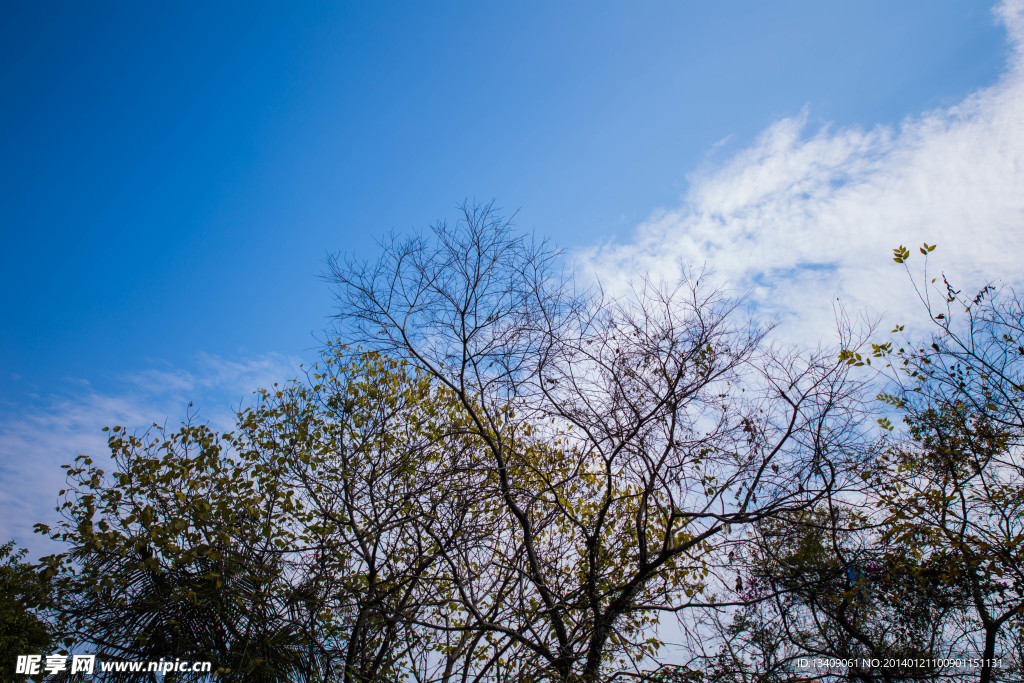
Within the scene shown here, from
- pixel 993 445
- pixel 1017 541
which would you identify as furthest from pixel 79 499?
pixel 993 445

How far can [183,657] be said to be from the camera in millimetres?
6188

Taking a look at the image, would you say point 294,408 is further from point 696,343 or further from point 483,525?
point 696,343

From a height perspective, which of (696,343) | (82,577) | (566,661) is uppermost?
(696,343)

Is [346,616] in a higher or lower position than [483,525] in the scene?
lower

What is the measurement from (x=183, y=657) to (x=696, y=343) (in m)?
7.34

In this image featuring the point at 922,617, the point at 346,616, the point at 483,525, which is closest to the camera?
the point at 346,616

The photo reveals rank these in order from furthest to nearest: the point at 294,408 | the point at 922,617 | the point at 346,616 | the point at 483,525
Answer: the point at 294,408
the point at 922,617
the point at 483,525
the point at 346,616

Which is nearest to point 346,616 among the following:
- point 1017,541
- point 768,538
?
point 768,538

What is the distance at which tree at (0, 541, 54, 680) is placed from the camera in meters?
7.26

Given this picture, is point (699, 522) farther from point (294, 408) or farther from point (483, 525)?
point (294, 408)

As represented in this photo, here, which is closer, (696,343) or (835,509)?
(835,509)

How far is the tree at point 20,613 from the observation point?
7262 mm

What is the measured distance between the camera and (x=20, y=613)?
786cm

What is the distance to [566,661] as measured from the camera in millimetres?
6332
